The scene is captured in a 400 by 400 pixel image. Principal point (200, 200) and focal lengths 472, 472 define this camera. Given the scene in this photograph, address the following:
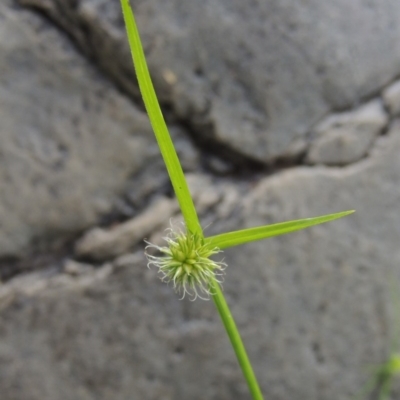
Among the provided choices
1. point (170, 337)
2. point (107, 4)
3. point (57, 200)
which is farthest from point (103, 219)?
point (107, 4)

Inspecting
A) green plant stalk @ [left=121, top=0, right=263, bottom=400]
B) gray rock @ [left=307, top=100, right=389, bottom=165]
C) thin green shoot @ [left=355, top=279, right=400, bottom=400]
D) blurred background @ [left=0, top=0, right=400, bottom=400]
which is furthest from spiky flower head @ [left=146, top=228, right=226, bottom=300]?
thin green shoot @ [left=355, top=279, right=400, bottom=400]

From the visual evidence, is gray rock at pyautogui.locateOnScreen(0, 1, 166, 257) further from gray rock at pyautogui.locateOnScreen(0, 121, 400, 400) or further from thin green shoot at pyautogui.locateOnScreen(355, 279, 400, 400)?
thin green shoot at pyautogui.locateOnScreen(355, 279, 400, 400)

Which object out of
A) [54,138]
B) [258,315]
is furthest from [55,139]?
[258,315]

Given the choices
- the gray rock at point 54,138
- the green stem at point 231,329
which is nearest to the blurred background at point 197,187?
the gray rock at point 54,138

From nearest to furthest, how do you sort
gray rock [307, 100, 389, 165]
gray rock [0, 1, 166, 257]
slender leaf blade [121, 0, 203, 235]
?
slender leaf blade [121, 0, 203, 235] < gray rock [0, 1, 166, 257] < gray rock [307, 100, 389, 165]

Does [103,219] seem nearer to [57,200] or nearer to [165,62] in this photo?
[57,200]

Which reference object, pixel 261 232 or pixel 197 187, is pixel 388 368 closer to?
pixel 197 187
